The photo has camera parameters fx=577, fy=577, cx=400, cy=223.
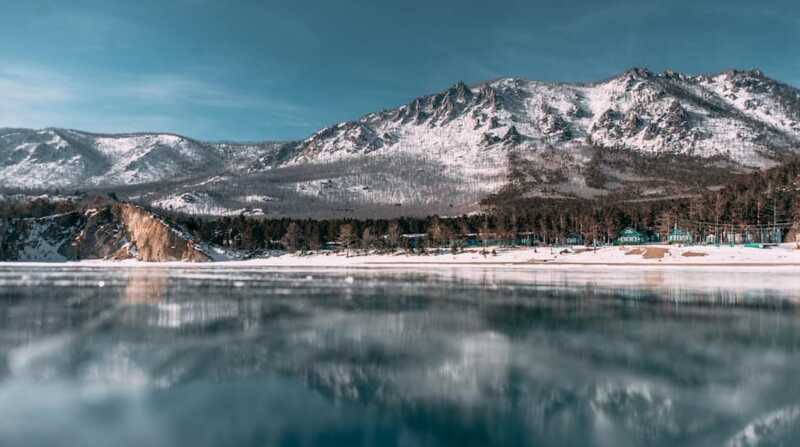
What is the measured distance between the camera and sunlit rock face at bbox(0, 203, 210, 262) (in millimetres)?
133000

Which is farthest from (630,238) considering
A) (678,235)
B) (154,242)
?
(154,242)

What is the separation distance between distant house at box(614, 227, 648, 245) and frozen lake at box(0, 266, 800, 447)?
338 ft

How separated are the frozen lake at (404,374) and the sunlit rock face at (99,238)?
92.0 m

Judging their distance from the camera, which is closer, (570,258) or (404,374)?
(404,374)

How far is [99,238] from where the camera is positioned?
14188 cm

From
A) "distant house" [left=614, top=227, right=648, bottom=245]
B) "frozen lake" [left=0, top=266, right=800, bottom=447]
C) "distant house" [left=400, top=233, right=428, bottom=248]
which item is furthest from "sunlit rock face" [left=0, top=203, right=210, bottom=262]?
"distant house" [left=614, top=227, right=648, bottom=245]

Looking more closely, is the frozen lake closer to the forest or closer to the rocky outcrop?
the rocky outcrop

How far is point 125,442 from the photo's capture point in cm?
1484

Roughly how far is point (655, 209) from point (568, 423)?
154475mm

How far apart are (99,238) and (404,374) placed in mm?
141224

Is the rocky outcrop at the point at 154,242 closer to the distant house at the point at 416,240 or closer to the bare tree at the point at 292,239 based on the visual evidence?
the bare tree at the point at 292,239

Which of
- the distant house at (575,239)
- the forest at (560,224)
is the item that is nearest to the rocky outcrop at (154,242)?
the forest at (560,224)

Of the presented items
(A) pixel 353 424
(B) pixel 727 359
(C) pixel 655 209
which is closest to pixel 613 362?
(B) pixel 727 359

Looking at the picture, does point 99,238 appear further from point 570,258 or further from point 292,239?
point 570,258
